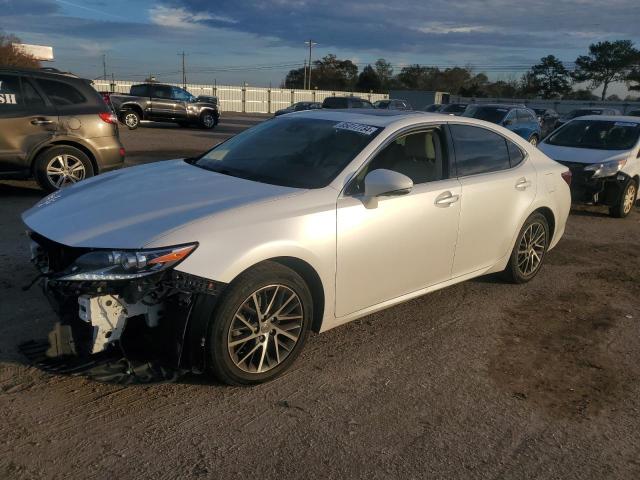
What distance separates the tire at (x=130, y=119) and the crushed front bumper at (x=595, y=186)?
1953 cm

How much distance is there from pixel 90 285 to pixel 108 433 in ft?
2.52

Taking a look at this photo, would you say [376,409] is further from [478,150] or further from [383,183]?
[478,150]

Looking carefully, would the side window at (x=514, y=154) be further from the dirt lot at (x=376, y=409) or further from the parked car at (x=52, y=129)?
the parked car at (x=52, y=129)

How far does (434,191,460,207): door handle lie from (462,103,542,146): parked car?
1427cm

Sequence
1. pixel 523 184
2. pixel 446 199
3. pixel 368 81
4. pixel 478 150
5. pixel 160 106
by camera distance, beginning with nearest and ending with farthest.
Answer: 1. pixel 446 199
2. pixel 478 150
3. pixel 523 184
4. pixel 160 106
5. pixel 368 81

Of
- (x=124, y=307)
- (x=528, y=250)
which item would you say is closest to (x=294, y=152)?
(x=124, y=307)

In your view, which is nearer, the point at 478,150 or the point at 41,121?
the point at 478,150

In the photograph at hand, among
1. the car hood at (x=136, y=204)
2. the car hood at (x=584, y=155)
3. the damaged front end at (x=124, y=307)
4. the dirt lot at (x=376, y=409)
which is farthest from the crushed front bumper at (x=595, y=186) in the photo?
the damaged front end at (x=124, y=307)

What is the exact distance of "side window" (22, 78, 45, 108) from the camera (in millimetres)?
8055

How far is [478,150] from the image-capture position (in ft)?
16.4

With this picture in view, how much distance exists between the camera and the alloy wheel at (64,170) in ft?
26.9

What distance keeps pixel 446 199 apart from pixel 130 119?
22458 mm

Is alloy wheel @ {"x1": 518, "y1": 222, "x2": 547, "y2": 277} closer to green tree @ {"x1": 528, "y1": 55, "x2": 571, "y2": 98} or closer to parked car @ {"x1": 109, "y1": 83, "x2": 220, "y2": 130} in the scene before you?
parked car @ {"x1": 109, "y1": 83, "x2": 220, "y2": 130}

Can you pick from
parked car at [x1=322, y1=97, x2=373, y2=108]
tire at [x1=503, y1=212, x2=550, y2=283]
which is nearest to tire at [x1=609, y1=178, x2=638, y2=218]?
tire at [x1=503, y1=212, x2=550, y2=283]
